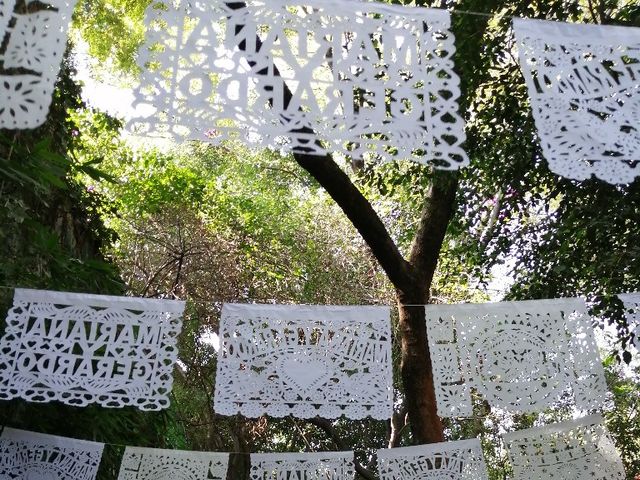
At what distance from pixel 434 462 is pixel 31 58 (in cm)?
202

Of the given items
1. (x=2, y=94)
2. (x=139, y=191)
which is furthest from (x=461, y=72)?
(x=139, y=191)

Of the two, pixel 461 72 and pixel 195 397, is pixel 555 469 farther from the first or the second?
pixel 195 397

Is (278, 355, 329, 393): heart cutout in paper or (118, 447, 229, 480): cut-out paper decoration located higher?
(278, 355, 329, 393): heart cutout in paper

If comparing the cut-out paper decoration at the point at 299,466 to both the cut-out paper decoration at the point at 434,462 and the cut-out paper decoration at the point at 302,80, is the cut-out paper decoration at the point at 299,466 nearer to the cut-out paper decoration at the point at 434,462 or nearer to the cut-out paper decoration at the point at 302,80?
the cut-out paper decoration at the point at 434,462

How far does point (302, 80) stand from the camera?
1.79 m

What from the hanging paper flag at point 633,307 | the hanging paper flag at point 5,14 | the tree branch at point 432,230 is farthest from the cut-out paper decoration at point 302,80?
the tree branch at point 432,230

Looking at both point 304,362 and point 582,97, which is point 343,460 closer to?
point 304,362

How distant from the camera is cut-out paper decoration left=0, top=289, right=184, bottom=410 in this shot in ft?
7.77

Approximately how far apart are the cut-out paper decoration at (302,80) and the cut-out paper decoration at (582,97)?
0.24 meters

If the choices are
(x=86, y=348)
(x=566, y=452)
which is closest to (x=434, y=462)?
(x=566, y=452)

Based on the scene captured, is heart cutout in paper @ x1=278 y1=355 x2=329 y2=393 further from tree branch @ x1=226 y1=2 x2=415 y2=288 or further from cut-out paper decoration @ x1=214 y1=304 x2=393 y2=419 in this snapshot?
tree branch @ x1=226 y1=2 x2=415 y2=288

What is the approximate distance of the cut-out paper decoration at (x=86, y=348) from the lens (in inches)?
93.2

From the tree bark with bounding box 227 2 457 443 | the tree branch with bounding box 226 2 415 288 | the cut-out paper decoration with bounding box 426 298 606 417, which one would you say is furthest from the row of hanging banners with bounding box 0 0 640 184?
the tree bark with bounding box 227 2 457 443

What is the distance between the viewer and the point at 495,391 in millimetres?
2484
